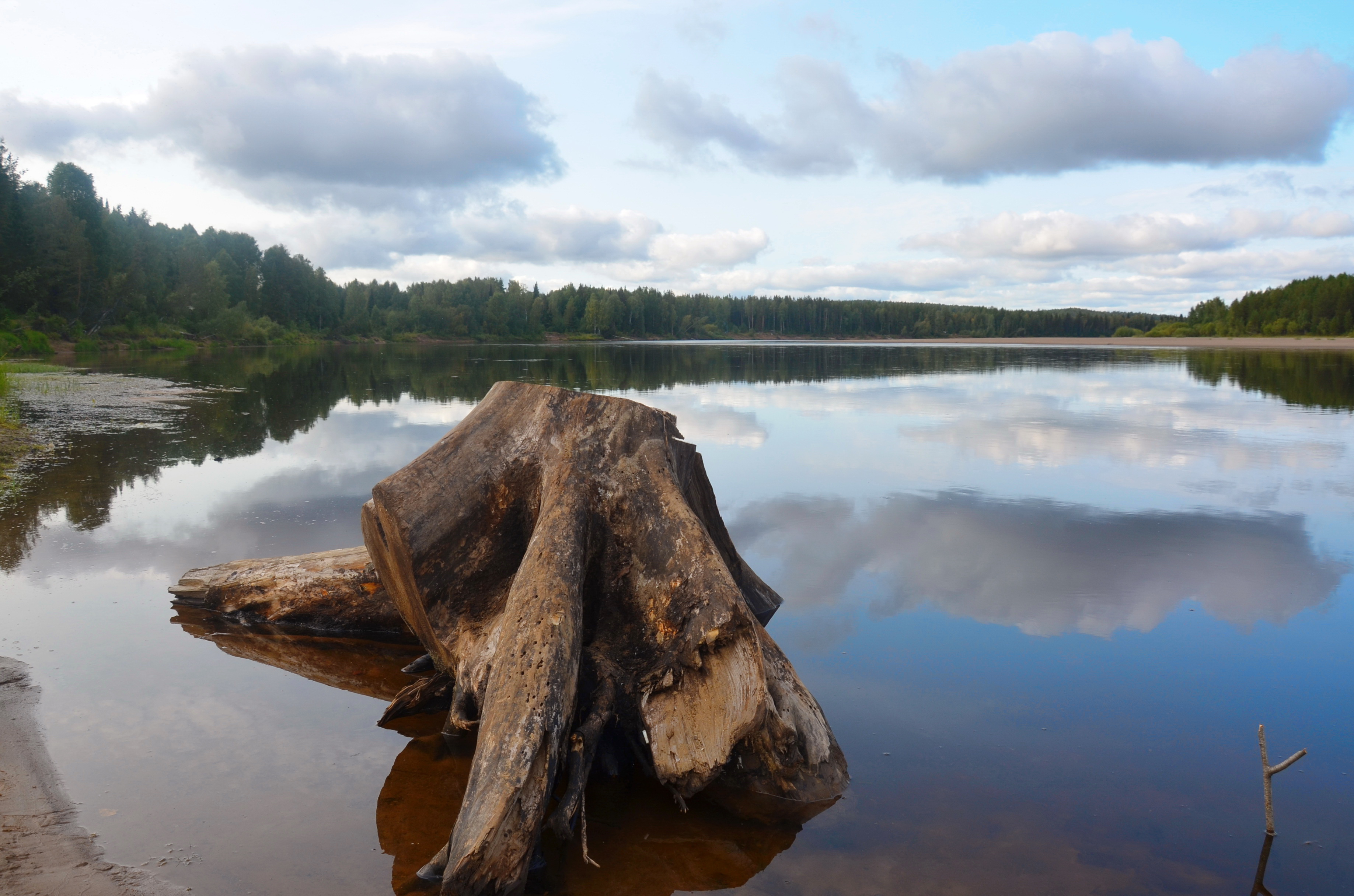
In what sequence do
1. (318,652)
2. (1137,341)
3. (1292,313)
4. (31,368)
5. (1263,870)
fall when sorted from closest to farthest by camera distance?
1. (1263,870)
2. (318,652)
3. (31,368)
4. (1292,313)
5. (1137,341)

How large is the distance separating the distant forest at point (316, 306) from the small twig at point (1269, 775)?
164 feet

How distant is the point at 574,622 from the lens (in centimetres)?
470

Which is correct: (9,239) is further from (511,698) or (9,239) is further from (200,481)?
(511,698)

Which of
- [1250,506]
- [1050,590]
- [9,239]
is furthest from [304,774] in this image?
[9,239]

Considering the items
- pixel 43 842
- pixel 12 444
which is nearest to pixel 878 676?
pixel 43 842

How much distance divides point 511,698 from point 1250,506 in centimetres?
1135

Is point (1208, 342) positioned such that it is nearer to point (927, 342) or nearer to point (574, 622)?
point (927, 342)

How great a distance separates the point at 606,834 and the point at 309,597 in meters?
4.12

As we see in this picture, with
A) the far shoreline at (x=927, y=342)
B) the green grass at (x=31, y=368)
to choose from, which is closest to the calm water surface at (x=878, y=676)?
the green grass at (x=31, y=368)

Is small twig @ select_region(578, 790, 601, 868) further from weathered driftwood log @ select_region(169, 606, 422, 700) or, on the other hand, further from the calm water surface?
weathered driftwood log @ select_region(169, 606, 422, 700)

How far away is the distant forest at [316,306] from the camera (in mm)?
56438

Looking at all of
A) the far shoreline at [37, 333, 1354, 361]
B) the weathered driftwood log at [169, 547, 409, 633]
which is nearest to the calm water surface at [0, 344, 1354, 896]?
the weathered driftwood log at [169, 547, 409, 633]

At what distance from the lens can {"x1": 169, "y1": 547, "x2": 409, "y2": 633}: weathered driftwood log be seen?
7039 millimetres

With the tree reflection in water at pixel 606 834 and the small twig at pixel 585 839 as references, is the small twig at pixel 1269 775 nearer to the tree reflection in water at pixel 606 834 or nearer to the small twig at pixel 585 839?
the tree reflection in water at pixel 606 834
